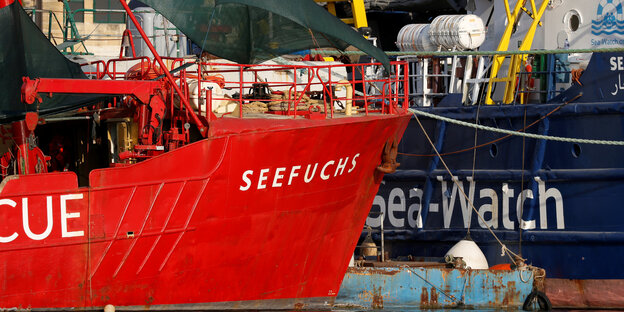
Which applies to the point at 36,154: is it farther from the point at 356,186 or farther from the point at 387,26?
the point at 387,26

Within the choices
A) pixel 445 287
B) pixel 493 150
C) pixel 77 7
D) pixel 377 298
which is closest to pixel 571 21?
pixel 493 150

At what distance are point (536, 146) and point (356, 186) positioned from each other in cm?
389

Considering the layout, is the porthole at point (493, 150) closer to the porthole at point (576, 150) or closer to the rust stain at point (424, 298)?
the porthole at point (576, 150)

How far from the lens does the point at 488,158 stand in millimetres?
16047

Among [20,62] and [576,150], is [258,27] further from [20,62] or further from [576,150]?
[576,150]

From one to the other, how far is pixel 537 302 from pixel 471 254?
1.31 metres

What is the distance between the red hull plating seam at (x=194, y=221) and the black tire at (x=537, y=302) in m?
3.21

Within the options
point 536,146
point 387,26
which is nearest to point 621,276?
point 536,146

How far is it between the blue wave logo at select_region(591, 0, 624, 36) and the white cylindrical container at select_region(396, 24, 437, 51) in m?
3.04

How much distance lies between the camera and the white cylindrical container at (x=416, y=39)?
715 inches

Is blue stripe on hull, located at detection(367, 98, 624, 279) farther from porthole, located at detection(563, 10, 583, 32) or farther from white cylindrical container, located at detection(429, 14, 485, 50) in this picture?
porthole, located at detection(563, 10, 583, 32)

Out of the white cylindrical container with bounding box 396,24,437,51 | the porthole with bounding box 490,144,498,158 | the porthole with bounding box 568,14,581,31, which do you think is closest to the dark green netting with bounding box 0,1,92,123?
the porthole with bounding box 490,144,498,158

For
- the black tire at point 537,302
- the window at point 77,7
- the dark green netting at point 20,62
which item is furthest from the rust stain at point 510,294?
the window at point 77,7

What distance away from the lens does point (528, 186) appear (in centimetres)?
1527
